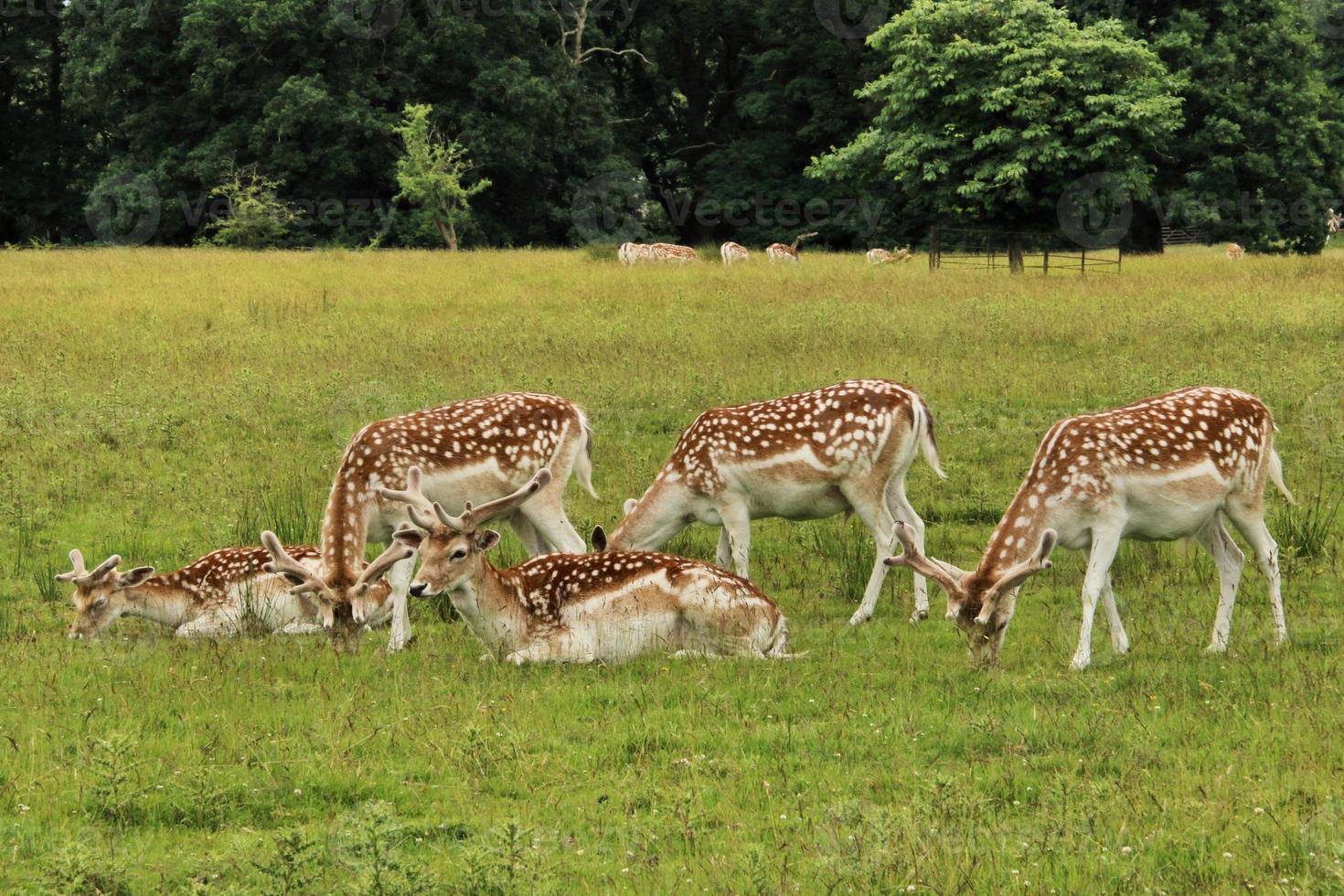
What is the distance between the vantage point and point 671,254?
3366cm

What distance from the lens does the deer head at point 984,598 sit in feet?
27.1

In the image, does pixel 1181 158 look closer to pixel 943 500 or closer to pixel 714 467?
pixel 943 500

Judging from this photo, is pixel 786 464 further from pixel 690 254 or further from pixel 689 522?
pixel 690 254

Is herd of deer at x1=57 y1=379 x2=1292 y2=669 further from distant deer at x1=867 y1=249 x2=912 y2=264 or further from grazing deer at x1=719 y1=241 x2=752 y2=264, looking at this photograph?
distant deer at x1=867 y1=249 x2=912 y2=264

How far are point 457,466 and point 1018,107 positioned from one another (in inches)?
957

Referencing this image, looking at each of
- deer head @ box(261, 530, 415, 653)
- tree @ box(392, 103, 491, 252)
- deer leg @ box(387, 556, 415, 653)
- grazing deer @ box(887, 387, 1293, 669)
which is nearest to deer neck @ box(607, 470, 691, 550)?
deer leg @ box(387, 556, 415, 653)

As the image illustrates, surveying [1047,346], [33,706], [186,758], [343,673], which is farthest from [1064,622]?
[1047,346]

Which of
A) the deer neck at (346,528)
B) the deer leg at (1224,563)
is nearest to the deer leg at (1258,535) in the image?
the deer leg at (1224,563)

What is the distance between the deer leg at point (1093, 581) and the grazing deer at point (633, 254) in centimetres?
2304

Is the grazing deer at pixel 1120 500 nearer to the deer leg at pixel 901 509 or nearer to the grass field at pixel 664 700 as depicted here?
the grass field at pixel 664 700

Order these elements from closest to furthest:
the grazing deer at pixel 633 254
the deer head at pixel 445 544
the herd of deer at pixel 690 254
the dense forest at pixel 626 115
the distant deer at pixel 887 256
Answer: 1. the deer head at pixel 445 544
2. the grazing deer at pixel 633 254
3. the herd of deer at pixel 690 254
4. the dense forest at pixel 626 115
5. the distant deer at pixel 887 256

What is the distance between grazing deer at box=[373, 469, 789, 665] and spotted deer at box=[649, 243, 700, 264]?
23019 millimetres

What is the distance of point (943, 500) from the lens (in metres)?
12.8

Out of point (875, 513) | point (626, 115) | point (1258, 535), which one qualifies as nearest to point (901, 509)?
point (875, 513)
